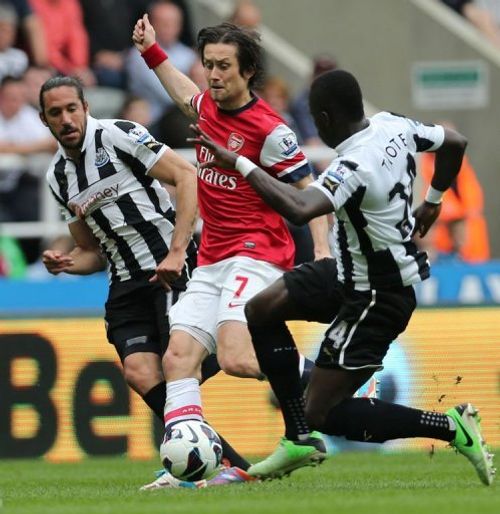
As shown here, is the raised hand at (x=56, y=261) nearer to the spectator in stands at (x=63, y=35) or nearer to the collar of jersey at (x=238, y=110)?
the collar of jersey at (x=238, y=110)

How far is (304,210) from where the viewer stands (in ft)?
24.5

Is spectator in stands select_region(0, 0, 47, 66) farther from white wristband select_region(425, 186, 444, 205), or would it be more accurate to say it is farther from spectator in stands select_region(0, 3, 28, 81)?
white wristband select_region(425, 186, 444, 205)

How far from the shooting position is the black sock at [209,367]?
30.3ft

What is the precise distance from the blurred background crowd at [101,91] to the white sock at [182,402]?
5.97 metres

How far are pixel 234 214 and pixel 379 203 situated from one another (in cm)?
119

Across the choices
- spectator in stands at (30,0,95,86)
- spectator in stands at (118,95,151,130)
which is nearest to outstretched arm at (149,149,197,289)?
spectator in stands at (118,95,151,130)

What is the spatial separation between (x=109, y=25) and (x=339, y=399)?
9.07 meters

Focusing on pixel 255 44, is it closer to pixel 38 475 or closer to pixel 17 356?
pixel 38 475

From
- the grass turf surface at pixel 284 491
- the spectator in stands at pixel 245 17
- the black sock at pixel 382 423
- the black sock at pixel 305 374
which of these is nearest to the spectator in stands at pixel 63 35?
the spectator in stands at pixel 245 17

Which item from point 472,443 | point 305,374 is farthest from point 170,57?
point 472,443

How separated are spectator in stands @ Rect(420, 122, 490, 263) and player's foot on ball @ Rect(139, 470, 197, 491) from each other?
6387mm

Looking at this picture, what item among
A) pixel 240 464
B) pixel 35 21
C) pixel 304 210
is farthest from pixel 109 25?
pixel 304 210

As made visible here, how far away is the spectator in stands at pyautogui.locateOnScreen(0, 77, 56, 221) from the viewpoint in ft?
47.8

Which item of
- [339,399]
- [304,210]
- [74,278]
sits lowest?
[74,278]
